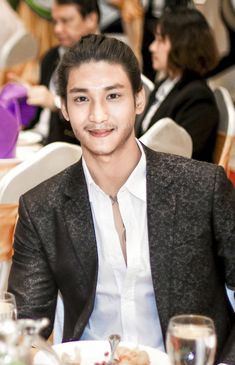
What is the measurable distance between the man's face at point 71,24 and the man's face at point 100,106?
2916 mm

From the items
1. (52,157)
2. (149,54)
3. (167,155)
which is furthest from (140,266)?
(149,54)

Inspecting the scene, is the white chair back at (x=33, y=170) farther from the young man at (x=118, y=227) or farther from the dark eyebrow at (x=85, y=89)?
the dark eyebrow at (x=85, y=89)

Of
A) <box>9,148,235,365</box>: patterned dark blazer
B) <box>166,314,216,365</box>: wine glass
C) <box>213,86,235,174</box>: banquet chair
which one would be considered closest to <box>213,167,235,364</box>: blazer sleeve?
<box>9,148,235,365</box>: patterned dark blazer

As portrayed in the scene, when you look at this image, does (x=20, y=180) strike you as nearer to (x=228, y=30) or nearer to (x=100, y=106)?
(x=100, y=106)

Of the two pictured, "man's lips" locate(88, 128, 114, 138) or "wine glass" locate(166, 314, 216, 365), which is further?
"man's lips" locate(88, 128, 114, 138)

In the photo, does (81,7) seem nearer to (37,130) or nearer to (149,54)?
(37,130)

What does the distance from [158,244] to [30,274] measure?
1.00ft

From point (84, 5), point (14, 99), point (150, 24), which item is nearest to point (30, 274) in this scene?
point (14, 99)

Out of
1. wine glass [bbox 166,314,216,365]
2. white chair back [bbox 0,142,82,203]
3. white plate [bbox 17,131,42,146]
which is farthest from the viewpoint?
white plate [bbox 17,131,42,146]

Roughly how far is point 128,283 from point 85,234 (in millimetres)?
151

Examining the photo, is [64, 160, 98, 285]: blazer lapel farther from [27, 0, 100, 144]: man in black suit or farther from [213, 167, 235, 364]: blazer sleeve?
[27, 0, 100, 144]: man in black suit

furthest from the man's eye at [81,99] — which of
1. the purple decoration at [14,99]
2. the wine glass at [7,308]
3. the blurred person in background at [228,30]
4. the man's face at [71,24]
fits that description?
the blurred person in background at [228,30]

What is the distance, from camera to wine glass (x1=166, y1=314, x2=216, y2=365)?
4.68 feet

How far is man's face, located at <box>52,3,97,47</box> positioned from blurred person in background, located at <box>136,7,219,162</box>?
2.52ft
